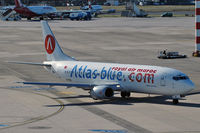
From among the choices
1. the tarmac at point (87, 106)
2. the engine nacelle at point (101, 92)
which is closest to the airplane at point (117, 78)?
the engine nacelle at point (101, 92)

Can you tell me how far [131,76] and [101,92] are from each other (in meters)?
3.56

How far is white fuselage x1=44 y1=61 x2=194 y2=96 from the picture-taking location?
49906 mm

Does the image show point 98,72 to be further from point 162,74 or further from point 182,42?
point 182,42

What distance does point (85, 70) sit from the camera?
56.5 meters

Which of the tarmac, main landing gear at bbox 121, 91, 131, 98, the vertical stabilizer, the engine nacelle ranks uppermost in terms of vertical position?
the vertical stabilizer

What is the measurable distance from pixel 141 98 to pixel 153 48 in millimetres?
57605

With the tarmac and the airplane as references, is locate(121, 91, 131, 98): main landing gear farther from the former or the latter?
the tarmac

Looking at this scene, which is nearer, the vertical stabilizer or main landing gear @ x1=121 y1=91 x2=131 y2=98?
main landing gear @ x1=121 y1=91 x2=131 y2=98

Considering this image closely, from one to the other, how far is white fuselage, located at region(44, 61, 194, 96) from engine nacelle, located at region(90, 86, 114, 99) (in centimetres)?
143

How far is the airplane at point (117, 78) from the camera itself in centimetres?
5003

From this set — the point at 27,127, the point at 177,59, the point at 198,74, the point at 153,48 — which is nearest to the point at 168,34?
the point at 153,48

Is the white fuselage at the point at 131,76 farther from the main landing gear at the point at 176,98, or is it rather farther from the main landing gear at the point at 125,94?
the main landing gear at the point at 125,94

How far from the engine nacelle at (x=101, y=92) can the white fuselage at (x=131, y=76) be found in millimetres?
1433

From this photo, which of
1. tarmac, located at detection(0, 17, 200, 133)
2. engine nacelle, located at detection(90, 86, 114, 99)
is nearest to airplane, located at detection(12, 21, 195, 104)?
engine nacelle, located at detection(90, 86, 114, 99)
